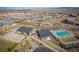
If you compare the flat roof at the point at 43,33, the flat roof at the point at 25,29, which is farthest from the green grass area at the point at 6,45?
the flat roof at the point at 43,33

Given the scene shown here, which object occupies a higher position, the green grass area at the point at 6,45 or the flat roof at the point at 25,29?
the flat roof at the point at 25,29

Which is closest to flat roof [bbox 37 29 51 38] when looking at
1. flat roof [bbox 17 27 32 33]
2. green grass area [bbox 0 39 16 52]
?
flat roof [bbox 17 27 32 33]

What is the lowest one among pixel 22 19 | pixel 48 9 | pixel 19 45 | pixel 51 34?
pixel 19 45

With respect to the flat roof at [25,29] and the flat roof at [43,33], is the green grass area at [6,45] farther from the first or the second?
the flat roof at [43,33]

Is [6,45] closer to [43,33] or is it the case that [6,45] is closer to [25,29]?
[25,29]

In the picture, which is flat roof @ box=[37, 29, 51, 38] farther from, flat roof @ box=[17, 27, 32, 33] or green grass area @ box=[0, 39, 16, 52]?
green grass area @ box=[0, 39, 16, 52]
